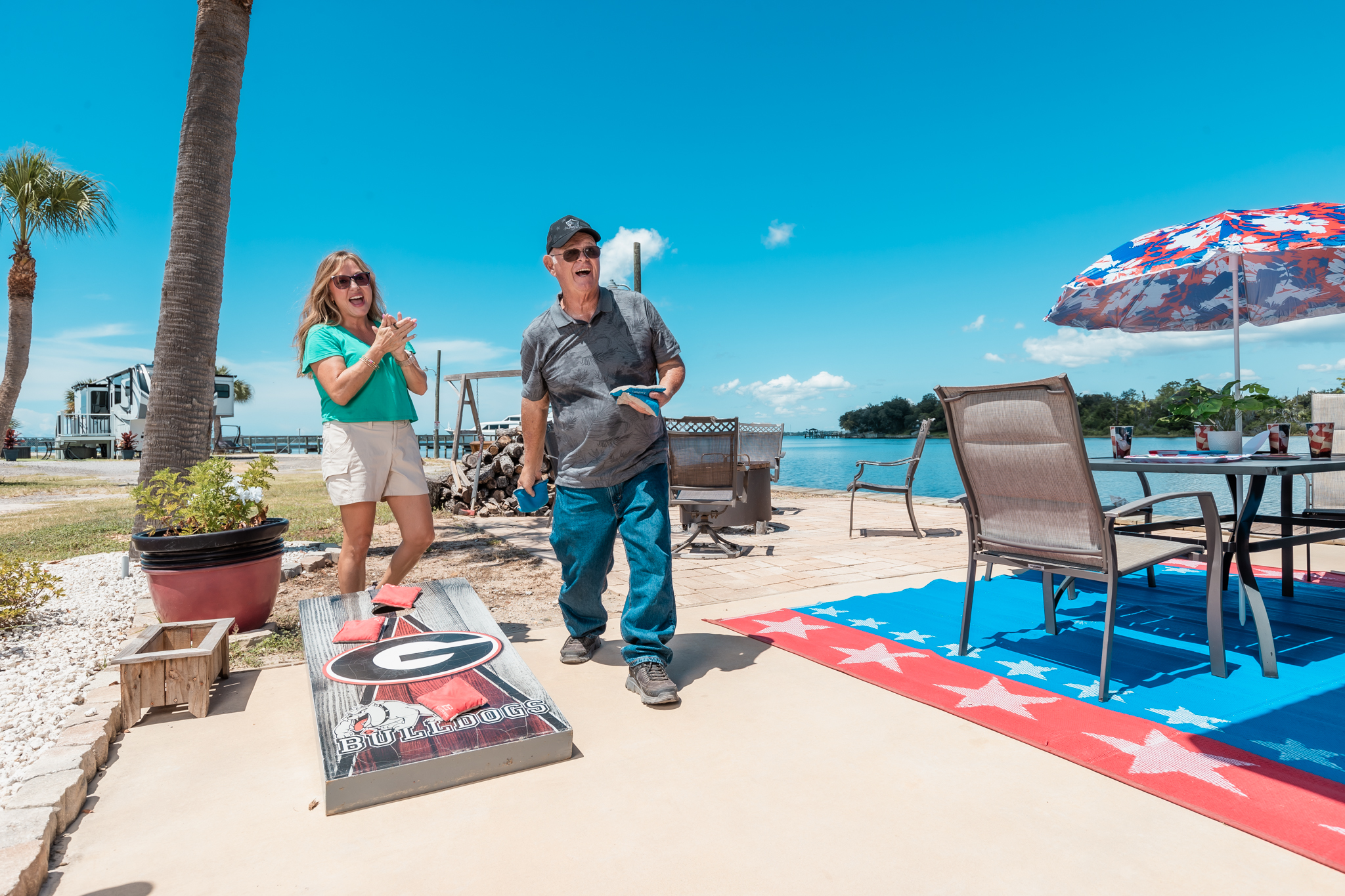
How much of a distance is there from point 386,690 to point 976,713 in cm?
184

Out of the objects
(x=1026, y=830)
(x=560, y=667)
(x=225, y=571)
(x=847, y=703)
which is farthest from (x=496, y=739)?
(x=225, y=571)

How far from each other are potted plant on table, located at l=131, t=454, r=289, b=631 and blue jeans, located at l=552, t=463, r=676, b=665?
1459mm

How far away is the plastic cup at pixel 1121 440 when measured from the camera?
3365 millimetres

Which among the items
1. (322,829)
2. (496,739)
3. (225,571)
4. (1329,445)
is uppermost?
(1329,445)

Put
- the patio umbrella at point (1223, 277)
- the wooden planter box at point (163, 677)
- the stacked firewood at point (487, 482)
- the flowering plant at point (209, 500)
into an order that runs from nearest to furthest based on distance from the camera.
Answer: the wooden planter box at point (163, 677), the flowering plant at point (209, 500), the patio umbrella at point (1223, 277), the stacked firewood at point (487, 482)

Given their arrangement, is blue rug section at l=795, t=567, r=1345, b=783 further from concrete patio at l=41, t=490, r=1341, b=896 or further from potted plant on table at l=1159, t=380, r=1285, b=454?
potted plant on table at l=1159, t=380, r=1285, b=454

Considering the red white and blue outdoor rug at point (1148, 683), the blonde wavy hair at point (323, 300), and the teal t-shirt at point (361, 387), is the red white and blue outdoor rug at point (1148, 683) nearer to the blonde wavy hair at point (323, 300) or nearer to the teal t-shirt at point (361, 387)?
the teal t-shirt at point (361, 387)

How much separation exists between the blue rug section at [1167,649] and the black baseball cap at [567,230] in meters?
2.16

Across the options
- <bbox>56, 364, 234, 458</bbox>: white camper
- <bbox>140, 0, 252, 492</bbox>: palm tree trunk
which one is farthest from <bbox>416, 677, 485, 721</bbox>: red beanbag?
<bbox>56, 364, 234, 458</bbox>: white camper

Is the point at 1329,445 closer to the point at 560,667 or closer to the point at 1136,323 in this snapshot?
the point at 1136,323

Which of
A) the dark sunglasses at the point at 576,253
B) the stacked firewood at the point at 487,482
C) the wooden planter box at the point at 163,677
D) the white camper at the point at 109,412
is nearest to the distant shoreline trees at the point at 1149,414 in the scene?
the dark sunglasses at the point at 576,253

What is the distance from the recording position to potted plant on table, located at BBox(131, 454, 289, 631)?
2.90 meters

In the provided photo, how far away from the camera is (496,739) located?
6.15 ft

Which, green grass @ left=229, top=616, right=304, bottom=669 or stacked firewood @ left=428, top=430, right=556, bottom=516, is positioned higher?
stacked firewood @ left=428, top=430, right=556, bottom=516
